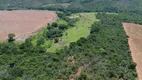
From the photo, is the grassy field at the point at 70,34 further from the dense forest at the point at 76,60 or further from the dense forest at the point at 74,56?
the dense forest at the point at 76,60

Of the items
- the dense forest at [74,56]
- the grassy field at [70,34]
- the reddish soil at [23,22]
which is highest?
the dense forest at [74,56]

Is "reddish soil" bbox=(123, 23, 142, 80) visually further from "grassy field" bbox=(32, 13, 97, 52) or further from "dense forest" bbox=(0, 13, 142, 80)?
"grassy field" bbox=(32, 13, 97, 52)

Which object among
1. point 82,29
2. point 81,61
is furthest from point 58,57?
point 82,29

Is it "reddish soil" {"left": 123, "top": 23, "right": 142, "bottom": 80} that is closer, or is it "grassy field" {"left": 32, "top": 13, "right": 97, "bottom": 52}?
"reddish soil" {"left": 123, "top": 23, "right": 142, "bottom": 80}

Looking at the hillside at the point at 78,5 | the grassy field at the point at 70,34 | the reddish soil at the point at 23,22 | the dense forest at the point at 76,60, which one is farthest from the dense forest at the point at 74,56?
the hillside at the point at 78,5

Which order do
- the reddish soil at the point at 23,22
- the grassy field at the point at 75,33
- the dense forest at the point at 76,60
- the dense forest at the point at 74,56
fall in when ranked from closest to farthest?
the dense forest at the point at 76,60, the dense forest at the point at 74,56, the grassy field at the point at 75,33, the reddish soil at the point at 23,22

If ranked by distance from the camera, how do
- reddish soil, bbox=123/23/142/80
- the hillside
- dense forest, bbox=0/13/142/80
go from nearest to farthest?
dense forest, bbox=0/13/142/80 < reddish soil, bbox=123/23/142/80 < the hillside

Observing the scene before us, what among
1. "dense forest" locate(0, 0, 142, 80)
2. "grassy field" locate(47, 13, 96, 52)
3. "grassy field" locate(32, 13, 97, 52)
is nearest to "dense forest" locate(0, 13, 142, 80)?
"dense forest" locate(0, 0, 142, 80)
